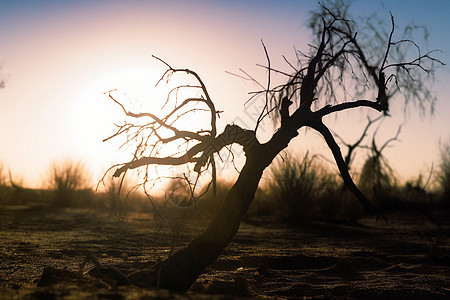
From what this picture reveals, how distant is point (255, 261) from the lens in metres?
7.10

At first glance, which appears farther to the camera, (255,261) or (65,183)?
(65,183)

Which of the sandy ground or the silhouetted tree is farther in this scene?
the silhouetted tree

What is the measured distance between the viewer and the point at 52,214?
16062mm

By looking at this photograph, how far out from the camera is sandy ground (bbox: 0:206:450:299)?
438cm

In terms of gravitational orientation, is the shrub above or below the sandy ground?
above

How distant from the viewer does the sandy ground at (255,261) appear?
172 inches

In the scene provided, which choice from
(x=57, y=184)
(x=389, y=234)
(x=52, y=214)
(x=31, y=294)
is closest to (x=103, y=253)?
(x=31, y=294)

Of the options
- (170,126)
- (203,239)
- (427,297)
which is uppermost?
(170,126)

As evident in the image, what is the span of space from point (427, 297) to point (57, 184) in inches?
685

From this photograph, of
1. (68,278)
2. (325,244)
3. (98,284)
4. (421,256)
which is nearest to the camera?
(98,284)

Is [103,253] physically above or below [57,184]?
below

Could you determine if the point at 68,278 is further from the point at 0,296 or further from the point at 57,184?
the point at 57,184

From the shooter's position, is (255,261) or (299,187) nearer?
(255,261)

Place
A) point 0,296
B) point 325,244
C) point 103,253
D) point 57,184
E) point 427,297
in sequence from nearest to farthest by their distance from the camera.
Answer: point 0,296, point 427,297, point 103,253, point 325,244, point 57,184
